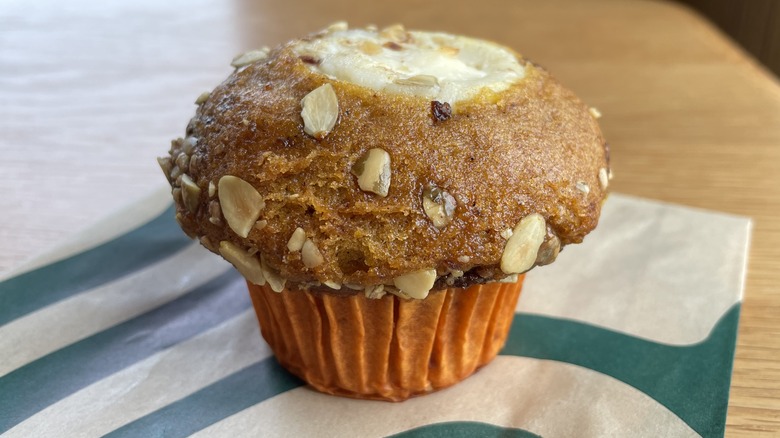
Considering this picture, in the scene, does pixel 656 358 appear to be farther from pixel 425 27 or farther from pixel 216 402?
pixel 425 27

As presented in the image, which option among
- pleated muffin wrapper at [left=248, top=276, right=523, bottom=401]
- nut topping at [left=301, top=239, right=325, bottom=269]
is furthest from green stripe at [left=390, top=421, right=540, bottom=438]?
nut topping at [left=301, top=239, right=325, bottom=269]

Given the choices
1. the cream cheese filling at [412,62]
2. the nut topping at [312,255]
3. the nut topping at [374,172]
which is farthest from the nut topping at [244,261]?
the cream cheese filling at [412,62]

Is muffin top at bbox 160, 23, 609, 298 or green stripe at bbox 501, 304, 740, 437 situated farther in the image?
green stripe at bbox 501, 304, 740, 437

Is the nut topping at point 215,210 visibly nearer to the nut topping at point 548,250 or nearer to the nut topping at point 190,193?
the nut topping at point 190,193

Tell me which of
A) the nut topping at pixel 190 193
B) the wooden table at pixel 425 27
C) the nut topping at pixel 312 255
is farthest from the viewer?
the wooden table at pixel 425 27

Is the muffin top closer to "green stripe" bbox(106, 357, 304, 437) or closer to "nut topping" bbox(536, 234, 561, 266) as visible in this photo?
"nut topping" bbox(536, 234, 561, 266)
